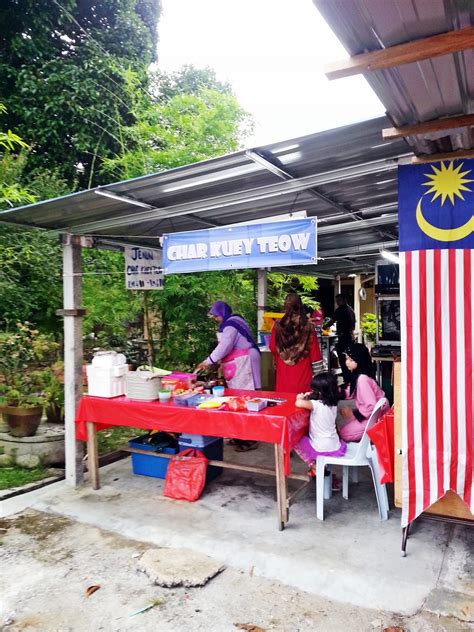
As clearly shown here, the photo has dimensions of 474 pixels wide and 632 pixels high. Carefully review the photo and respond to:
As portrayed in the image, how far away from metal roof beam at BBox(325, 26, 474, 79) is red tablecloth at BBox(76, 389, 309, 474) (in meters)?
2.62

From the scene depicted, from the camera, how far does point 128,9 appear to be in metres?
11.7

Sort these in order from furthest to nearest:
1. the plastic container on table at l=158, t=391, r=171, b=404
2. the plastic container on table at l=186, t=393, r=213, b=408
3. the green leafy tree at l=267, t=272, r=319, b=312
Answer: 1. the green leafy tree at l=267, t=272, r=319, b=312
2. the plastic container on table at l=158, t=391, r=171, b=404
3. the plastic container on table at l=186, t=393, r=213, b=408

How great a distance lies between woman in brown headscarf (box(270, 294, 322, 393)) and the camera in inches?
219

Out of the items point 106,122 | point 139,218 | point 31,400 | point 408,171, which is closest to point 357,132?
point 408,171

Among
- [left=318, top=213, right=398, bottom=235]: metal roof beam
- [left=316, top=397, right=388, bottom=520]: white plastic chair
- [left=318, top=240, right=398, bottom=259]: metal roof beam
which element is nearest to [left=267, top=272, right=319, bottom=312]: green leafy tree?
[left=318, top=240, right=398, bottom=259]: metal roof beam

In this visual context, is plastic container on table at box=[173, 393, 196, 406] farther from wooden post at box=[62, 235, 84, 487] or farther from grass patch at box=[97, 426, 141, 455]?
grass patch at box=[97, 426, 141, 455]

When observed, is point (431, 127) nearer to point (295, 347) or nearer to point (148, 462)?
point (295, 347)

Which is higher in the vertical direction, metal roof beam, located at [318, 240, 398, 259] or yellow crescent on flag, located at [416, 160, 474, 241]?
metal roof beam, located at [318, 240, 398, 259]

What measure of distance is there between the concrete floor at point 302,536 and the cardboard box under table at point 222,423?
0.89ft

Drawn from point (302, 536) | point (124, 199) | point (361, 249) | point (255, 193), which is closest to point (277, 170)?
point (255, 193)

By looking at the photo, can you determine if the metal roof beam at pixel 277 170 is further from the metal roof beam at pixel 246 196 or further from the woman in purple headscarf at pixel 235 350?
the woman in purple headscarf at pixel 235 350

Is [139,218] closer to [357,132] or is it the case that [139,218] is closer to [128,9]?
[357,132]

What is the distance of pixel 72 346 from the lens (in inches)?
204

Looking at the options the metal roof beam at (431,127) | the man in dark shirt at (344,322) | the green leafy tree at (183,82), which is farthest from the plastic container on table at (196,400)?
the green leafy tree at (183,82)
